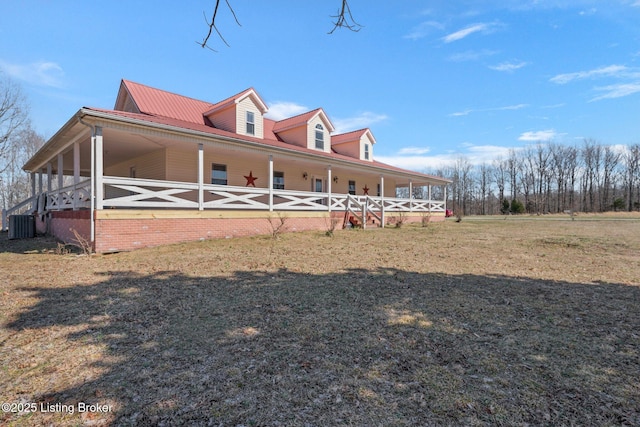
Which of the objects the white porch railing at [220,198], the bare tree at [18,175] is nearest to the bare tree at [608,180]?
the white porch railing at [220,198]

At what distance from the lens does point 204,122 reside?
16.0m

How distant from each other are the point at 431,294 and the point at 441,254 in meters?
4.03

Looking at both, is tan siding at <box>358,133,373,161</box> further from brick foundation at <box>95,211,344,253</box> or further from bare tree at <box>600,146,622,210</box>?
bare tree at <box>600,146,622,210</box>

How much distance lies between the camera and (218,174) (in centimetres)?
1488

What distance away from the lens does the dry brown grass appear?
248cm

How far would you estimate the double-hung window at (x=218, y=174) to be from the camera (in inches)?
578

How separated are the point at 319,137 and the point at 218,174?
7340mm

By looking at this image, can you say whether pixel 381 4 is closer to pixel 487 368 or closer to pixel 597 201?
pixel 487 368

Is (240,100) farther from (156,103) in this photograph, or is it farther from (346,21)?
(346,21)

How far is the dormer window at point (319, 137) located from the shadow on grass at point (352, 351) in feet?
48.7

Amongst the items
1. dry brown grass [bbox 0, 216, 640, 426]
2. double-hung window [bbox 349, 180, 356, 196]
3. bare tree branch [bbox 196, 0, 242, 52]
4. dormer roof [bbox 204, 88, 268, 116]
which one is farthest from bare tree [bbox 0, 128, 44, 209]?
bare tree branch [bbox 196, 0, 242, 52]

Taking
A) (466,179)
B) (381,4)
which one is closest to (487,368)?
(381,4)

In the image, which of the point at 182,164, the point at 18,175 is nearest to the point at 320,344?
the point at 182,164

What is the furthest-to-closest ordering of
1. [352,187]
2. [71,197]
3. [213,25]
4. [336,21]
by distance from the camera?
[352,187], [71,197], [336,21], [213,25]
